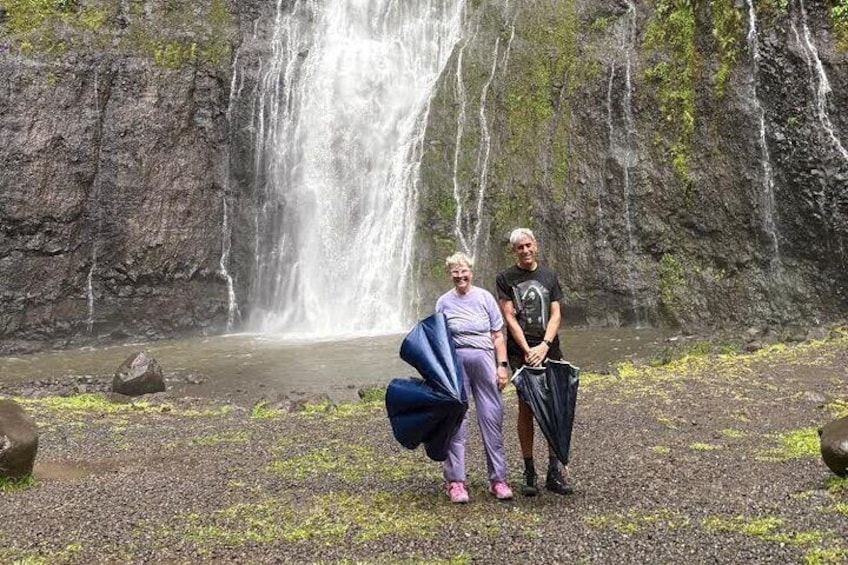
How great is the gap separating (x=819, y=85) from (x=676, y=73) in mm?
3673

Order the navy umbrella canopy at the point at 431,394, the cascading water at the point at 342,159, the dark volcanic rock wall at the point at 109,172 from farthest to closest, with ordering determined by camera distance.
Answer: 1. the cascading water at the point at 342,159
2. the dark volcanic rock wall at the point at 109,172
3. the navy umbrella canopy at the point at 431,394

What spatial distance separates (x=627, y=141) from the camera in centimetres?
2083

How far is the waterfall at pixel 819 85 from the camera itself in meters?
18.1

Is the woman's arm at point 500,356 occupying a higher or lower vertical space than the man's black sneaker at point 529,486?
higher

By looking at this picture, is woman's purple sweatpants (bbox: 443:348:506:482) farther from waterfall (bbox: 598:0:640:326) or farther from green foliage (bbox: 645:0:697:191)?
green foliage (bbox: 645:0:697:191)

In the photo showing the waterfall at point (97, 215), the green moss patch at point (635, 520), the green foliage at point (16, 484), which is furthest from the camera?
the waterfall at point (97, 215)

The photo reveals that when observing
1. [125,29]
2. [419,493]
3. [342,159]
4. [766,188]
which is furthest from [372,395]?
[125,29]

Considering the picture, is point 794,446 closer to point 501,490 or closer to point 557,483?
point 557,483

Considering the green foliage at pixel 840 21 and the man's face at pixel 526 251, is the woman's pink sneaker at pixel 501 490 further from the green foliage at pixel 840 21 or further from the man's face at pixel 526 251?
the green foliage at pixel 840 21

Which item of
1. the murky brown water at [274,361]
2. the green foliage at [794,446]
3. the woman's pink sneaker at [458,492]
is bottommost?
the murky brown water at [274,361]

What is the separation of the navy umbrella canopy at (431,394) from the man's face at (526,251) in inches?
32.2

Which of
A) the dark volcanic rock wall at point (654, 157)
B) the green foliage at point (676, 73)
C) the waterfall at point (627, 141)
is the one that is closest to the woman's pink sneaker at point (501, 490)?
the dark volcanic rock wall at point (654, 157)

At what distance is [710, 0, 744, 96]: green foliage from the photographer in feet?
64.4

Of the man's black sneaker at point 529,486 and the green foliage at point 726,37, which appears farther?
the green foliage at point 726,37
